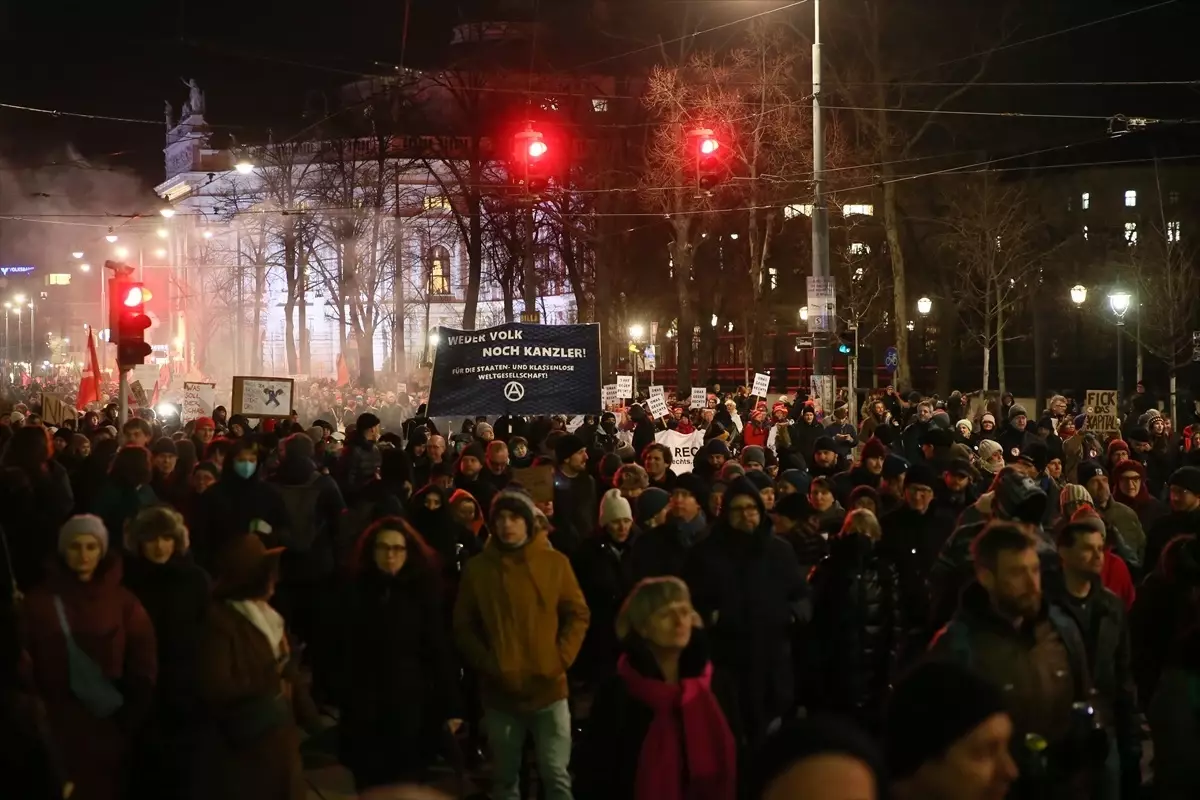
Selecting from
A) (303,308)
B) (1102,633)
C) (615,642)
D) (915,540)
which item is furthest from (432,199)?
(1102,633)

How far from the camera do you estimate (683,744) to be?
213 inches

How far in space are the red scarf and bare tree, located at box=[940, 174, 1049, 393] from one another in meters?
40.4

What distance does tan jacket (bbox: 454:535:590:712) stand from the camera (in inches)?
267

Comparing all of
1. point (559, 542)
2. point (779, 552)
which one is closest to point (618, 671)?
point (779, 552)

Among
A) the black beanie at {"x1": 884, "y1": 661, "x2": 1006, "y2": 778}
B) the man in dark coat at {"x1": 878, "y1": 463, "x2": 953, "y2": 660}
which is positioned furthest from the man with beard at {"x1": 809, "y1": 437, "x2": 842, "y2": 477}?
the black beanie at {"x1": 884, "y1": 661, "x2": 1006, "y2": 778}

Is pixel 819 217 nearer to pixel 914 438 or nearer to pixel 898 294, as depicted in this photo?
pixel 914 438

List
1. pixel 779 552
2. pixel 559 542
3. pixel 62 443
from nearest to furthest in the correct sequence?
pixel 779 552 → pixel 559 542 → pixel 62 443

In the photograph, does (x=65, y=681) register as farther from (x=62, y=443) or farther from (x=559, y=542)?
(x=62, y=443)

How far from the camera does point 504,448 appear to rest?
12828 mm

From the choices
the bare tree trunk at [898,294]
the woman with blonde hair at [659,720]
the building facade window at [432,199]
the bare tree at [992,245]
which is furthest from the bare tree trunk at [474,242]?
the woman with blonde hair at [659,720]

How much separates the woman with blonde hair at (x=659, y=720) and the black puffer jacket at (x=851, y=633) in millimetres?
2400

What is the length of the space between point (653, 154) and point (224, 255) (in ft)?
154

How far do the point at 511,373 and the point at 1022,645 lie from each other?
11433mm

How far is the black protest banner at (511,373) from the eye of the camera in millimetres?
16359
